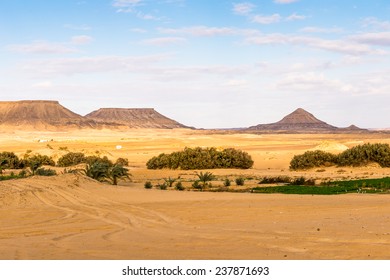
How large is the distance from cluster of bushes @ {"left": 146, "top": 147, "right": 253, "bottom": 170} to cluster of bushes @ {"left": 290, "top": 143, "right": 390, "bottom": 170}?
4.21m

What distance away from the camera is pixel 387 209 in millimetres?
17203

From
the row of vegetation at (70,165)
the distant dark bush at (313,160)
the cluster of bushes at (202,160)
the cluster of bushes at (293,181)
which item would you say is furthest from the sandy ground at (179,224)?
the distant dark bush at (313,160)

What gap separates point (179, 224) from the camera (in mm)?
15031

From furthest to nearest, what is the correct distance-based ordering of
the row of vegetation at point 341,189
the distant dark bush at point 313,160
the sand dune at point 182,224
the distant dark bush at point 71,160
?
the distant dark bush at point 71,160 → the distant dark bush at point 313,160 → the row of vegetation at point 341,189 → the sand dune at point 182,224

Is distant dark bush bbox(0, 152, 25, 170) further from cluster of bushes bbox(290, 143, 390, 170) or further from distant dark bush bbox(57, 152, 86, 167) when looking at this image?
cluster of bushes bbox(290, 143, 390, 170)

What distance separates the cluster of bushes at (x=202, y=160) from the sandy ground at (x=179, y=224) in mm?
19114

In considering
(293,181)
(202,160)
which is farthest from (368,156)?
(293,181)

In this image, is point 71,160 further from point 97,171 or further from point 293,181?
point 293,181

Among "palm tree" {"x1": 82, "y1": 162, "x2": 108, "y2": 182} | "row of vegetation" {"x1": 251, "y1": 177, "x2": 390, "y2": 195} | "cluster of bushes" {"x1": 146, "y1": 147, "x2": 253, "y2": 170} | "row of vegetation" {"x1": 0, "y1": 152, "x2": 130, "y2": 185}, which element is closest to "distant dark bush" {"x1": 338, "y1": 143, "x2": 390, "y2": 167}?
"cluster of bushes" {"x1": 146, "y1": 147, "x2": 253, "y2": 170}

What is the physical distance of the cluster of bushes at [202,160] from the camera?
4384cm

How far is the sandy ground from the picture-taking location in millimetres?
10828

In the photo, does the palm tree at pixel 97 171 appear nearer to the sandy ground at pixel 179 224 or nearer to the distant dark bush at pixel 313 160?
the sandy ground at pixel 179 224

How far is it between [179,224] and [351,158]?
28556 mm
